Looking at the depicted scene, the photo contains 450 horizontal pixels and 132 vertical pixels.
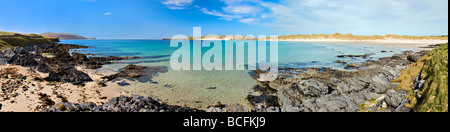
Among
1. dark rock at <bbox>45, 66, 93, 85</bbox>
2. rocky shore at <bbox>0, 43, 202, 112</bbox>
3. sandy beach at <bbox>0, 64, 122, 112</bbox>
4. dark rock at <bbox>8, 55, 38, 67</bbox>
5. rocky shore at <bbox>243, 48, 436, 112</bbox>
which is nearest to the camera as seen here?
rocky shore at <bbox>243, 48, 436, 112</bbox>

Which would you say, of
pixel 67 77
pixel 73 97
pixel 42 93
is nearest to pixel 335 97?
pixel 73 97

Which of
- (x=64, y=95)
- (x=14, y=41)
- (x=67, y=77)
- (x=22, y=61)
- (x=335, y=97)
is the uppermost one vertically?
(x=14, y=41)

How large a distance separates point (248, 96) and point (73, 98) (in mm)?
14879

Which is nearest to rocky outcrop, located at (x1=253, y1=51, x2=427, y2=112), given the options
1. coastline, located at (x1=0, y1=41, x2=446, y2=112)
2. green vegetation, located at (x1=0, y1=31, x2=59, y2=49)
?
coastline, located at (x1=0, y1=41, x2=446, y2=112)

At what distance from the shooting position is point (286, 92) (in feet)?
52.0

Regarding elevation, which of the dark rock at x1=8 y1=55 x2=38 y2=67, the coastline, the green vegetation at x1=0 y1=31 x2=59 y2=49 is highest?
the green vegetation at x1=0 y1=31 x2=59 y2=49

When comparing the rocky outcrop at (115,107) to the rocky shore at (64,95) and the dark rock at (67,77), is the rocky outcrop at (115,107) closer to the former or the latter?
the rocky shore at (64,95)

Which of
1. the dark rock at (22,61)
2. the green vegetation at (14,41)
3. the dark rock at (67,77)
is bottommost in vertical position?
the dark rock at (67,77)

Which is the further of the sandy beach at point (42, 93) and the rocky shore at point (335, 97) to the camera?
the sandy beach at point (42, 93)

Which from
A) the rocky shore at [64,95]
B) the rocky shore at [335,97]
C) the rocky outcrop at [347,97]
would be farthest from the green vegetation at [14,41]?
the rocky outcrop at [347,97]

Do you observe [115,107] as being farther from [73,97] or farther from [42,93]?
[42,93]

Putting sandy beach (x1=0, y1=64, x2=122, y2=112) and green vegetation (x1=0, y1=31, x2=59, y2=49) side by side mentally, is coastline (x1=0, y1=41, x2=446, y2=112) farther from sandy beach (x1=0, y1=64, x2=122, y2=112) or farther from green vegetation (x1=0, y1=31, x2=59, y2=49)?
green vegetation (x1=0, y1=31, x2=59, y2=49)

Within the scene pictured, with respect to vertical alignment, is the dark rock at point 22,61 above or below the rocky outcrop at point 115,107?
above
